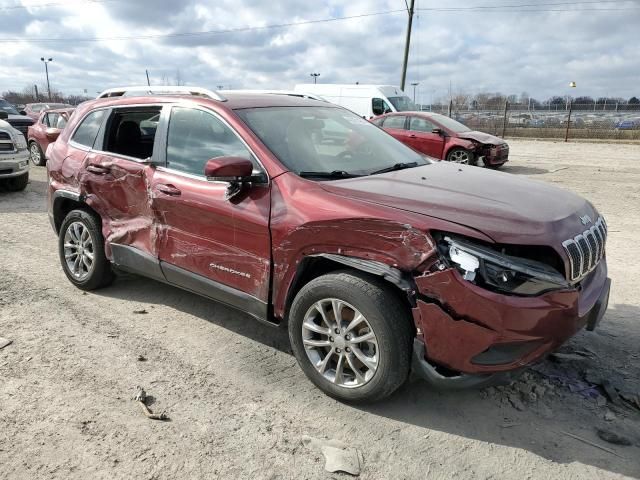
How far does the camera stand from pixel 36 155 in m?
14.5

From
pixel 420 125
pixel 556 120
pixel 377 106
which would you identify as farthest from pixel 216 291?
pixel 556 120

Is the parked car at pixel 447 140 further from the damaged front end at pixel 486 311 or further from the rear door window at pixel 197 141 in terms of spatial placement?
the damaged front end at pixel 486 311

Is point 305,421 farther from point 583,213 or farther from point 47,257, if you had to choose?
point 47,257

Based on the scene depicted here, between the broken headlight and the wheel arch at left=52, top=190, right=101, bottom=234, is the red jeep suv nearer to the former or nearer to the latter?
the broken headlight

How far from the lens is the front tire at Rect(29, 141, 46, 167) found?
47.1 feet

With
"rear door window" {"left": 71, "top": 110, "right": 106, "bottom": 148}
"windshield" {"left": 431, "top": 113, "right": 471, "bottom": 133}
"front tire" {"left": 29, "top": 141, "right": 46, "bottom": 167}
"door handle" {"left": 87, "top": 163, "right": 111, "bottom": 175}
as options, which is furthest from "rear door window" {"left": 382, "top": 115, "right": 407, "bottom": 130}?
"door handle" {"left": 87, "top": 163, "right": 111, "bottom": 175}

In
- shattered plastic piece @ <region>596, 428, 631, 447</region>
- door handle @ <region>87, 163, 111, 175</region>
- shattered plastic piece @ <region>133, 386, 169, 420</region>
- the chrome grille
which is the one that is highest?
door handle @ <region>87, 163, 111, 175</region>

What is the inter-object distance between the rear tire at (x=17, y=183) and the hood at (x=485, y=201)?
9250 mm

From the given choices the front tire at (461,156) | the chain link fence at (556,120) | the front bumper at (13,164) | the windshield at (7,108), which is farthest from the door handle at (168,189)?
the chain link fence at (556,120)

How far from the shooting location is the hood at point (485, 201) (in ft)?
8.70

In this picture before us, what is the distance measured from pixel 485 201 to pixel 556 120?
87.9 feet

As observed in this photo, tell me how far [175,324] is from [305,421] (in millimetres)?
1697

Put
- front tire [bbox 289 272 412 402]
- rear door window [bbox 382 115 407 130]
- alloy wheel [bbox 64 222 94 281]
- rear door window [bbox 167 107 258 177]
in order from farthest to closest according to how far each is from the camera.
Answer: rear door window [bbox 382 115 407 130]
alloy wheel [bbox 64 222 94 281]
rear door window [bbox 167 107 258 177]
front tire [bbox 289 272 412 402]

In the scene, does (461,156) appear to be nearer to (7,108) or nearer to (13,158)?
(13,158)
